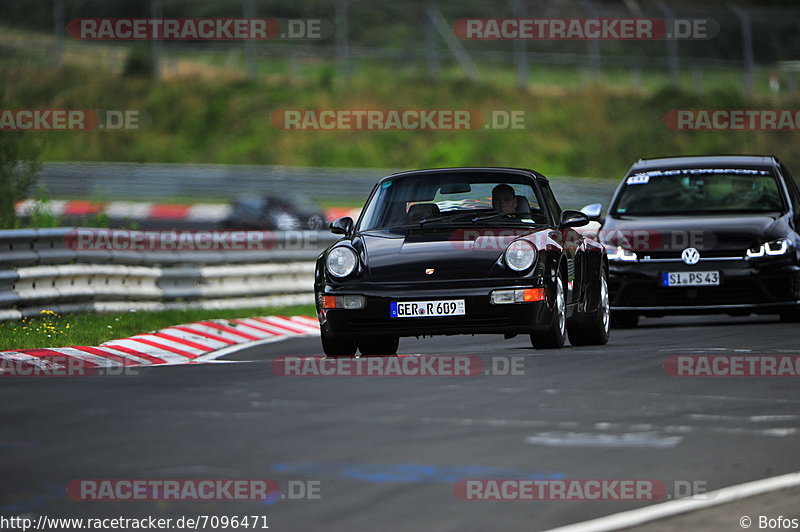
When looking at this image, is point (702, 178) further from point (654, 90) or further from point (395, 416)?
point (654, 90)

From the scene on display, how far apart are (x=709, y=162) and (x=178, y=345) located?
5.46 metres

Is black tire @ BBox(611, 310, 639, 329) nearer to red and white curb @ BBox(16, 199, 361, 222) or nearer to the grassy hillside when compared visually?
red and white curb @ BBox(16, 199, 361, 222)

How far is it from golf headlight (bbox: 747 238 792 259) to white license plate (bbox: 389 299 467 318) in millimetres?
4059

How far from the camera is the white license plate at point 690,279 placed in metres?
13.8

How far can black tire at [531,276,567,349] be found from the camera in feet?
36.6

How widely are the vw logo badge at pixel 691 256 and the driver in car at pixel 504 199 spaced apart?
2.59 meters

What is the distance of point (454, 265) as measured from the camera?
10875 mm

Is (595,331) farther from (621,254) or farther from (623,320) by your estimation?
(623,320)

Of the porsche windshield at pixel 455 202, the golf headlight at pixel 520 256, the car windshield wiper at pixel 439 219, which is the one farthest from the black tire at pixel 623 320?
the golf headlight at pixel 520 256

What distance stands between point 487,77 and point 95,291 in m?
33.0

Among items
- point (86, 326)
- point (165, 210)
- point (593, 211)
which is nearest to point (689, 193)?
point (593, 211)

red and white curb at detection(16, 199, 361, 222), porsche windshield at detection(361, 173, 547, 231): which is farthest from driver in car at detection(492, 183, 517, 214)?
red and white curb at detection(16, 199, 361, 222)

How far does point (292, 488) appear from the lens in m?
6.31

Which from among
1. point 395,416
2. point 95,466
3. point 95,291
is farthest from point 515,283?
point 95,291
